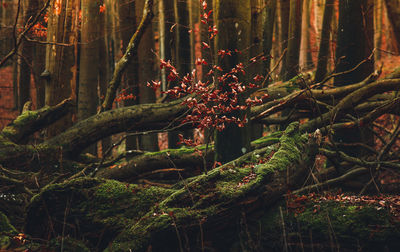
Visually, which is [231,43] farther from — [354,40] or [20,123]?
[20,123]

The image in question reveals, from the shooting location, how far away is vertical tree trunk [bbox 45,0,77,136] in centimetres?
690

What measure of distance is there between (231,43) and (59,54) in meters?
3.61

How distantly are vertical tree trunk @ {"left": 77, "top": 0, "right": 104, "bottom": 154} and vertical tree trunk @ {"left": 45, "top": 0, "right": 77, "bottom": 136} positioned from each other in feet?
1.96

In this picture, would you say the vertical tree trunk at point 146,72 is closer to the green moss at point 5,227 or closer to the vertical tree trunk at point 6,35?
the vertical tree trunk at point 6,35

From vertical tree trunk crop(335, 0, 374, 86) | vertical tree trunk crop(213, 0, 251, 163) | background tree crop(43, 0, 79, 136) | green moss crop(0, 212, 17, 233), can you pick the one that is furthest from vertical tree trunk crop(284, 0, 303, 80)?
green moss crop(0, 212, 17, 233)

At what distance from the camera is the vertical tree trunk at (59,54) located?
22.6 ft

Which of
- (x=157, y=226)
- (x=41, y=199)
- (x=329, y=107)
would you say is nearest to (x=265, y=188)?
(x=157, y=226)

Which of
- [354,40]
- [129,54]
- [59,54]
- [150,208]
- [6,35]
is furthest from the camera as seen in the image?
[6,35]

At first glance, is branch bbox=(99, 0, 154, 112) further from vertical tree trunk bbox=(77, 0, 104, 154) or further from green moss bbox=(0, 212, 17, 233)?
green moss bbox=(0, 212, 17, 233)

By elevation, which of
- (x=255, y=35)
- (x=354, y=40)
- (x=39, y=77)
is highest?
(x=255, y=35)

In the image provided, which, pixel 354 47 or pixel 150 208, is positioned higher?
pixel 354 47

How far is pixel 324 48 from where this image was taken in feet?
27.9

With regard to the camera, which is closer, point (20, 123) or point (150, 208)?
point (150, 208)

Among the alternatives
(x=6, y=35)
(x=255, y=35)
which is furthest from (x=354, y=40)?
(x=6, y=35)
